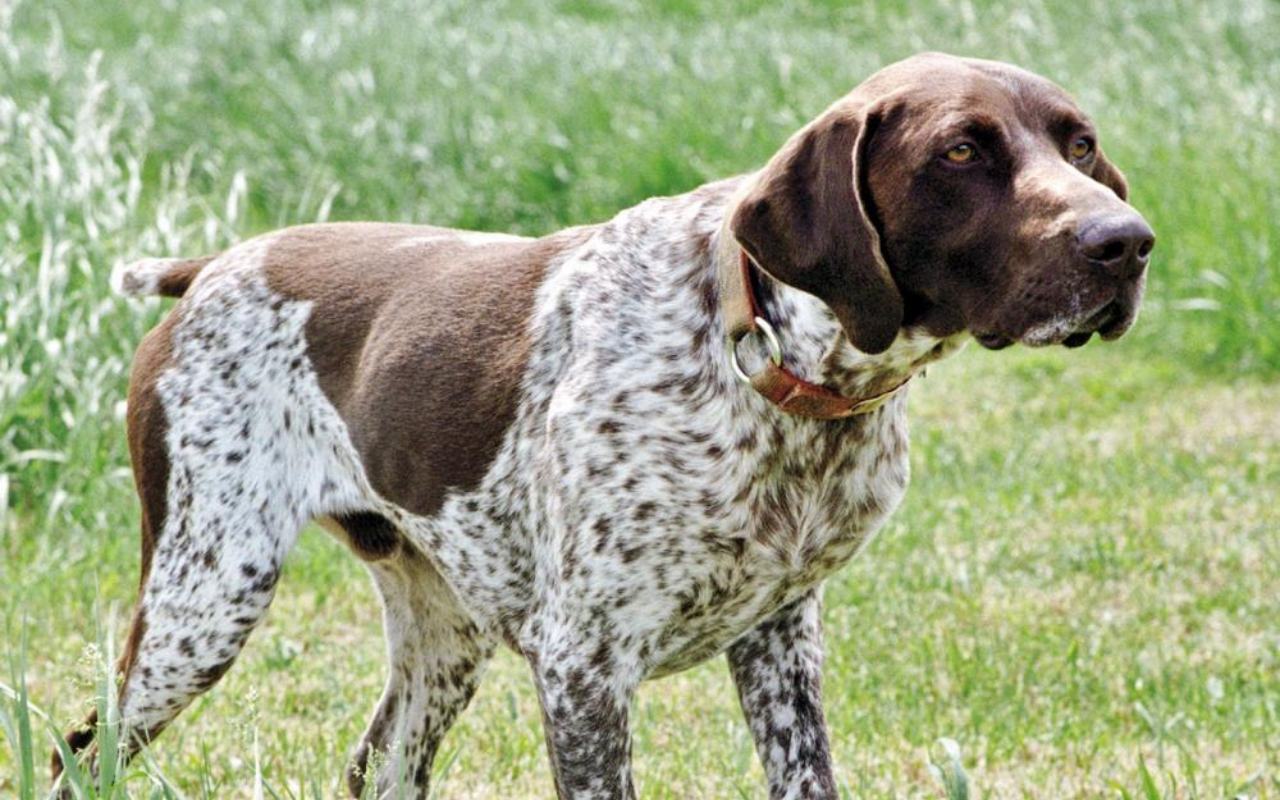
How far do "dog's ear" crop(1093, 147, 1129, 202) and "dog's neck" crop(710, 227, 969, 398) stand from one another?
0.38 meters

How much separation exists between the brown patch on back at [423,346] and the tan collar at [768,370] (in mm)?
477

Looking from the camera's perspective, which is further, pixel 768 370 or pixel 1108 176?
pixel 1108 176

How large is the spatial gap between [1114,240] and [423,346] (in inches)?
56.7

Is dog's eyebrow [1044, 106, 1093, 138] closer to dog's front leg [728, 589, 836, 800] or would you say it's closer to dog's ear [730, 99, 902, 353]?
A: dog's ear [730, 99, 902, 353]

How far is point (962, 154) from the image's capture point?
3.26m

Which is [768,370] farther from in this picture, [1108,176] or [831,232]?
[1108,176]

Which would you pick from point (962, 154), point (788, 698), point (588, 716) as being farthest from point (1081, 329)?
point (588, 716)

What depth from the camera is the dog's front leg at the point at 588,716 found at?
141 inches

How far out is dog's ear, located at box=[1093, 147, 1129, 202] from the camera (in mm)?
3520

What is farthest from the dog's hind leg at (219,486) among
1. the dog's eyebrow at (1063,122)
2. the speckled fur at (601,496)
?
the dog's eyebrow at (1063,122)

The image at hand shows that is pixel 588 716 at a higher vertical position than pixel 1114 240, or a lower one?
lower

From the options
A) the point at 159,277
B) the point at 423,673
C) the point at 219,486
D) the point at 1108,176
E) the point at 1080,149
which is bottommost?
the point at 423,673

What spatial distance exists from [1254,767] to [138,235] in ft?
14.2

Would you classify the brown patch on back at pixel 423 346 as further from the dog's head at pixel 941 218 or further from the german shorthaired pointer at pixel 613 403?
the dog's head at pixel 941 218
